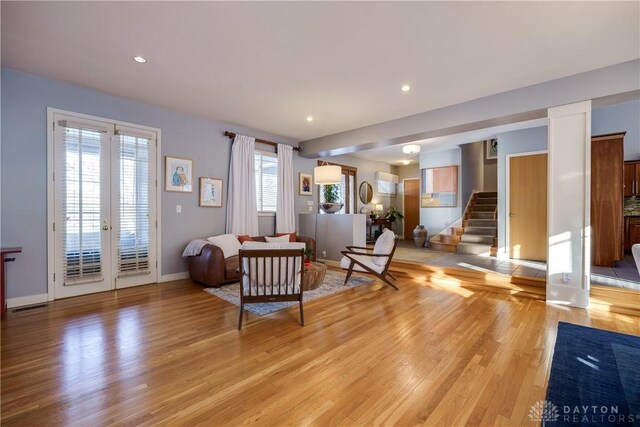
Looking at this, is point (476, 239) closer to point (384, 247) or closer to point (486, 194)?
point (486, 194)

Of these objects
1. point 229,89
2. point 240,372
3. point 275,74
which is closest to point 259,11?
point 275,74

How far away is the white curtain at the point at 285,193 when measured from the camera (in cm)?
615

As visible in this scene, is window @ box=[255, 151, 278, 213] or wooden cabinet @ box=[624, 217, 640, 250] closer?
wooden cabinet @ box=[624, 217, 640, 250]

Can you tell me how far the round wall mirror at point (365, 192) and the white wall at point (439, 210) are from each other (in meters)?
1.61

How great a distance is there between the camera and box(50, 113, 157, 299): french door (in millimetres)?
3766

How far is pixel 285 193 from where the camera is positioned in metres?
6.24

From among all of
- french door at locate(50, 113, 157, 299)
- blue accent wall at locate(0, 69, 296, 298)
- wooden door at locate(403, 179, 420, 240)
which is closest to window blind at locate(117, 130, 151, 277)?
french door at locate(50, 113, 157, 299)

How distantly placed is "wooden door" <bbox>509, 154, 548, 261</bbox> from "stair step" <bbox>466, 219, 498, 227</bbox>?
4.02 ft

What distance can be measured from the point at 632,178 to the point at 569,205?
321 cm

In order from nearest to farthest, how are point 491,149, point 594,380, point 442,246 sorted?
point 594,380 → point 442,246 → point 491,149

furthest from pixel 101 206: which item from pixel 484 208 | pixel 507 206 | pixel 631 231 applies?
pixel 631 231

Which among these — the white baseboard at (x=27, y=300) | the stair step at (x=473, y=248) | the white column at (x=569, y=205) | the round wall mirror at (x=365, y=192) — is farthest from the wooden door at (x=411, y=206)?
the white baseboard at (x=27, y=300)

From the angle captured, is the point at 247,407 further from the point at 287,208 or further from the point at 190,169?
the point at 287,208

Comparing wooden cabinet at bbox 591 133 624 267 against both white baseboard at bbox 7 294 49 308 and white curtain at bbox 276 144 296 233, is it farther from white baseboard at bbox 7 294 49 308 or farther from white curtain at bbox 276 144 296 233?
white baseboard at bbox 7 294 49 308
